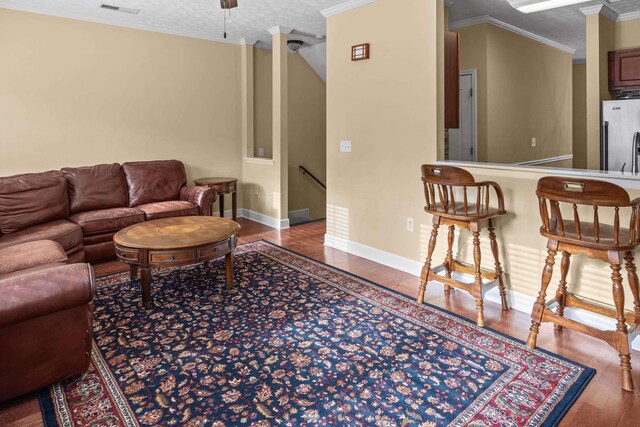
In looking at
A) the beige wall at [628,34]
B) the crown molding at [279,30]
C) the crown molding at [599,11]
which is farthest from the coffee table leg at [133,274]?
the beige wall at [628,34]

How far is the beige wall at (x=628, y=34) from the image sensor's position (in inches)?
193

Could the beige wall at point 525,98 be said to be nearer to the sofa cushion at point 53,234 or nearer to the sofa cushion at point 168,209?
the sofa cushion at point 168,209

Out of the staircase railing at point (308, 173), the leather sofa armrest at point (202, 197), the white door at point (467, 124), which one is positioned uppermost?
the white door at point (467, 124)

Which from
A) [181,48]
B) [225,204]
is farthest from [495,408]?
[181,48]

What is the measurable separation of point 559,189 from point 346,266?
7.23 feet

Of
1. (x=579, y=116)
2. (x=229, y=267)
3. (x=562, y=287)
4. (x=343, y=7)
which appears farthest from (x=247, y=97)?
(x=579, y=116)

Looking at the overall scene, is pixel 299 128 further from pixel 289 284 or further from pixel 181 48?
pixel 289 284

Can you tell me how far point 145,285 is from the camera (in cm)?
306

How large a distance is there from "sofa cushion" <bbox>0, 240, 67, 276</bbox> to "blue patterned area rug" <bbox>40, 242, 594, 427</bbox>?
509 millimetres

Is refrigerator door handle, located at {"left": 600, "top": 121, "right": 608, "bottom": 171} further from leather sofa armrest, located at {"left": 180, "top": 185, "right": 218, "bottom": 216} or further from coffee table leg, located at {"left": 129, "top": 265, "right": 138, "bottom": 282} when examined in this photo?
coffee table leg, located at {"left": 129, "top": 265, "right": 138, "bottom": 282}

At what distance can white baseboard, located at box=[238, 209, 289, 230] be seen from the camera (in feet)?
18.8

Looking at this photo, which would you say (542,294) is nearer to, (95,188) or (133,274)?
(133,274)

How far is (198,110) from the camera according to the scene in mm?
5852

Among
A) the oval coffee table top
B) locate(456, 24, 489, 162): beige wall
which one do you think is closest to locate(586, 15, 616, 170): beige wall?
locate(456, 24, 489, 162): beige wall
